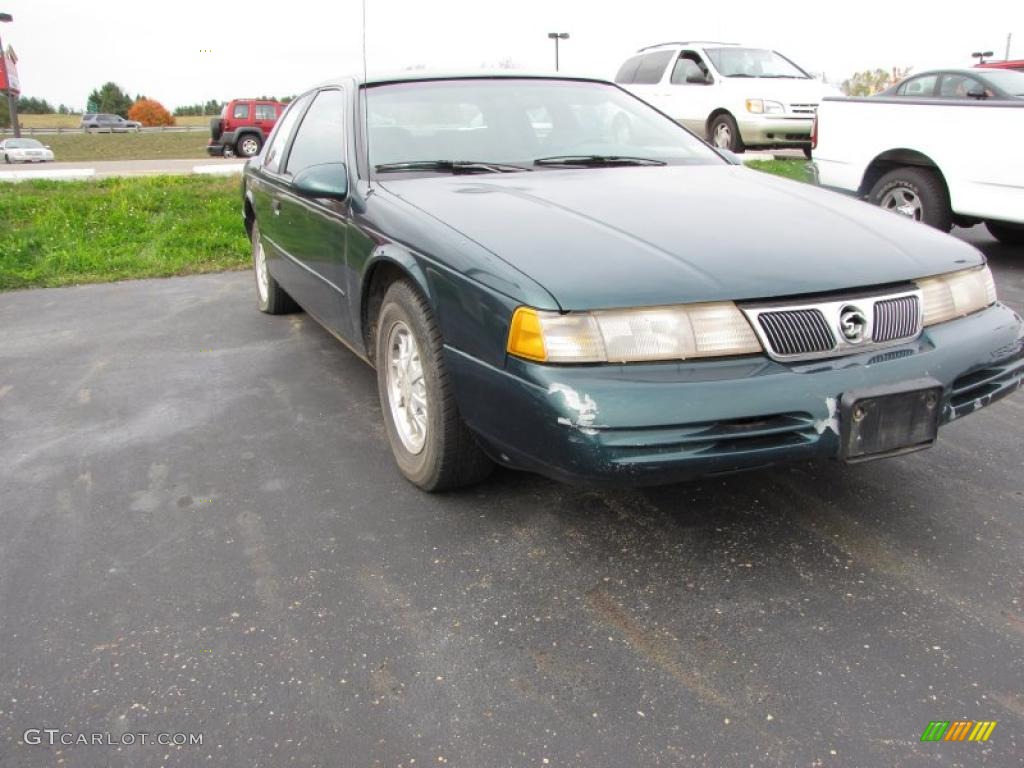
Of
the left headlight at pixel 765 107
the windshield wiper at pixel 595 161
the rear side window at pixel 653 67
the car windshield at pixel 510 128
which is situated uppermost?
the rear side window at pixel 653 67

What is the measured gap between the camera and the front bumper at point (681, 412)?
2.26 meters

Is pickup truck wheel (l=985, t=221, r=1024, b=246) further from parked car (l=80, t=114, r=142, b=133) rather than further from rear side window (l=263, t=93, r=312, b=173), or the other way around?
parked car (l=80, t=114, r=142, b=133)

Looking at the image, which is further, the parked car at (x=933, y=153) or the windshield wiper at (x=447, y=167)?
the parked car at (x=933, y=153)

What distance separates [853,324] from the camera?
2.42 meters

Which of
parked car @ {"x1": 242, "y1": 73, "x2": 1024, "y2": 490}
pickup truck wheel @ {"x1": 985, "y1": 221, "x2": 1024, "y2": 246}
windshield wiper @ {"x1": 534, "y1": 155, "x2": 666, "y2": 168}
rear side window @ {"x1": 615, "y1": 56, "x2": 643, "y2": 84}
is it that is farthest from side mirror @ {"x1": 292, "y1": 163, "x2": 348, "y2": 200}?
rear side window @ {"x1": 615, "y1": 56, "x2": 643, "y2": 84}

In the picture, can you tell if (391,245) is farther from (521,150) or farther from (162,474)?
(162,474)

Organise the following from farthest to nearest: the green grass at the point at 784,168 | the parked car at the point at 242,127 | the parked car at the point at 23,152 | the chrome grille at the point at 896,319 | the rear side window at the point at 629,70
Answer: the parked car at the point at 23,152, the parked car at the point at 242,127, the rear side window at the point at 629,70, the green grass at the point at 784,168, the chrome grille at the point at 896,319

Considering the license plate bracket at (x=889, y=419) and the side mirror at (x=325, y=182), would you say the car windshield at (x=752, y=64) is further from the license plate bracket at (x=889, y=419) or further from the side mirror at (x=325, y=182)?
the license plate bracket at (x=889, y=419)

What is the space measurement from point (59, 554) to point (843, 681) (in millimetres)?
2407

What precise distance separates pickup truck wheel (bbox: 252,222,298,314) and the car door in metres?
0.88

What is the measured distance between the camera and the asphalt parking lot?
6.48 feet

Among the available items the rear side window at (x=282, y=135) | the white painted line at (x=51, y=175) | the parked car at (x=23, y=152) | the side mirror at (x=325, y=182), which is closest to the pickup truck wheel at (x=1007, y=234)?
the rear side window at (x=282, y=135)

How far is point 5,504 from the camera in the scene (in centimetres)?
319

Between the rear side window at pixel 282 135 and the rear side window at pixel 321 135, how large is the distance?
18cm
